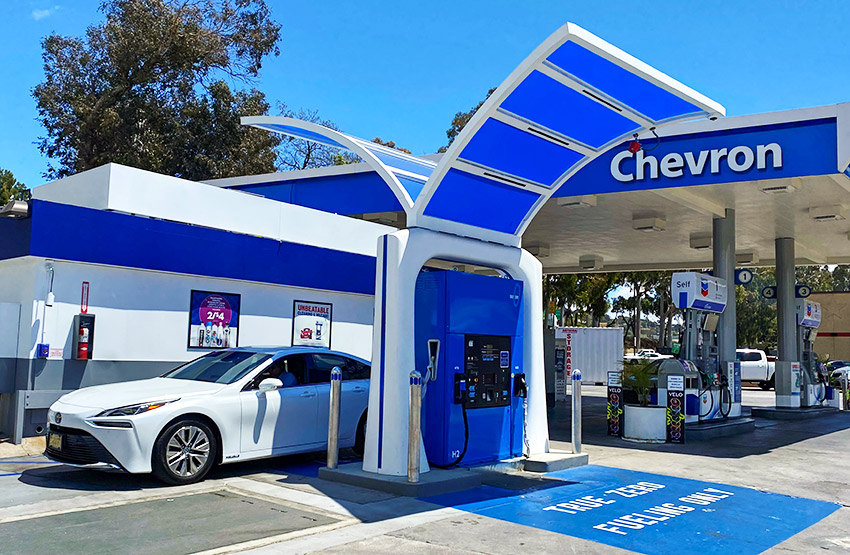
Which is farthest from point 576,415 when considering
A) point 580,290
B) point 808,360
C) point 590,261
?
point 580,290

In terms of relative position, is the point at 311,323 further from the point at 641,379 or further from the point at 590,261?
the point at 590,261

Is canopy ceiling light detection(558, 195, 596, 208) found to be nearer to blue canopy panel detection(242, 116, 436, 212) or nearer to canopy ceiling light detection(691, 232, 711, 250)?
blue canopy panel detection(242, 116, 436, 212)

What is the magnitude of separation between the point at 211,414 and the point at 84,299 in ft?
12.1

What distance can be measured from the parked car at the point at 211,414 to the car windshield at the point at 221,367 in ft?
0.04

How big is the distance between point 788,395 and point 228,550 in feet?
55.4

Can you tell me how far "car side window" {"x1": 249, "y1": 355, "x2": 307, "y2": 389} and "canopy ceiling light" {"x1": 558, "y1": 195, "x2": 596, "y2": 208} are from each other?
24.0ft

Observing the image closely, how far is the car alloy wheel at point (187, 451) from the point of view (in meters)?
7.94

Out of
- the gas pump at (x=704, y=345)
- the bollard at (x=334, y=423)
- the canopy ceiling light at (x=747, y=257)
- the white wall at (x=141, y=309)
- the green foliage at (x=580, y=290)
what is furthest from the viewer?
the green foliage at (x=580, y=290)

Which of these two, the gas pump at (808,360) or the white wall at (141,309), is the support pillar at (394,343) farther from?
the gas pump at (808,360)

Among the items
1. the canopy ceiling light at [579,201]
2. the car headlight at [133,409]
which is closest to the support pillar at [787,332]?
the canopy ceiling light at [579,201]

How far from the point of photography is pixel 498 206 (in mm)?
9781

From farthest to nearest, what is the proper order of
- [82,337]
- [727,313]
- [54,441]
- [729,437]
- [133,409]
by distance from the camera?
[727,313] → [729,437] → [82,337] → [54,441] → [133,409]

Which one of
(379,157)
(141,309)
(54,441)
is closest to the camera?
(54,441)

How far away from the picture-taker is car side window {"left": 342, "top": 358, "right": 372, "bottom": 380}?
10049 millimetres
